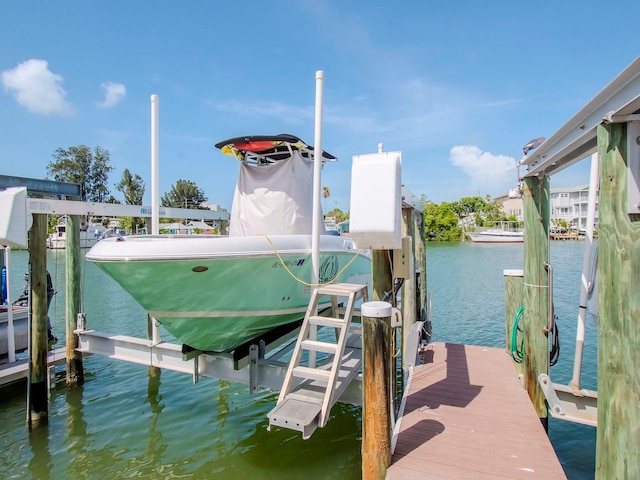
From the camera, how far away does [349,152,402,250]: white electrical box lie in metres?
3.73

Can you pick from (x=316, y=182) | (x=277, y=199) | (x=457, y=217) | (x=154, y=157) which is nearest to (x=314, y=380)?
(x=316, y=182)

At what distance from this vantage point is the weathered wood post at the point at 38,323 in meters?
5.95

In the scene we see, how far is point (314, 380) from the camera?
442 cm

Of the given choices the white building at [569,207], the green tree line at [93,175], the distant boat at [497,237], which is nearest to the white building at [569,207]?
the white building at [569,207]

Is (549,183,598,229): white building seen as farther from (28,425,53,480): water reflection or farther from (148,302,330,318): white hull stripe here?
(28,425,53,480): water reflection

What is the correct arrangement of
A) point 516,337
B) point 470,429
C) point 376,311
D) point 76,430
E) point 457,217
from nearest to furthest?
point 376,311
point 470,429
point 516,337
point 76,430
point 457,217

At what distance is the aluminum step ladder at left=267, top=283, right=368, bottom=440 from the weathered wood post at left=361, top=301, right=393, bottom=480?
57 cm

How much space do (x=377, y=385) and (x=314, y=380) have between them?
1276mm

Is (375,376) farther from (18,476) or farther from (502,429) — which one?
(18,476)

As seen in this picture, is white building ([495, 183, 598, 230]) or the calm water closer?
the calm water

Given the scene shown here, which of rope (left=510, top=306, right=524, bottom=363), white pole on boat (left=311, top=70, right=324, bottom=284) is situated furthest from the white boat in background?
rope (left=510, top=306, right=524, bottom=363)

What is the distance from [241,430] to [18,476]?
2.84 meters

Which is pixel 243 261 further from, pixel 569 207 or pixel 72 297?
pixel 569 207

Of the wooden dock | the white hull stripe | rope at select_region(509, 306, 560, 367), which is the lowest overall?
the wooden dock
